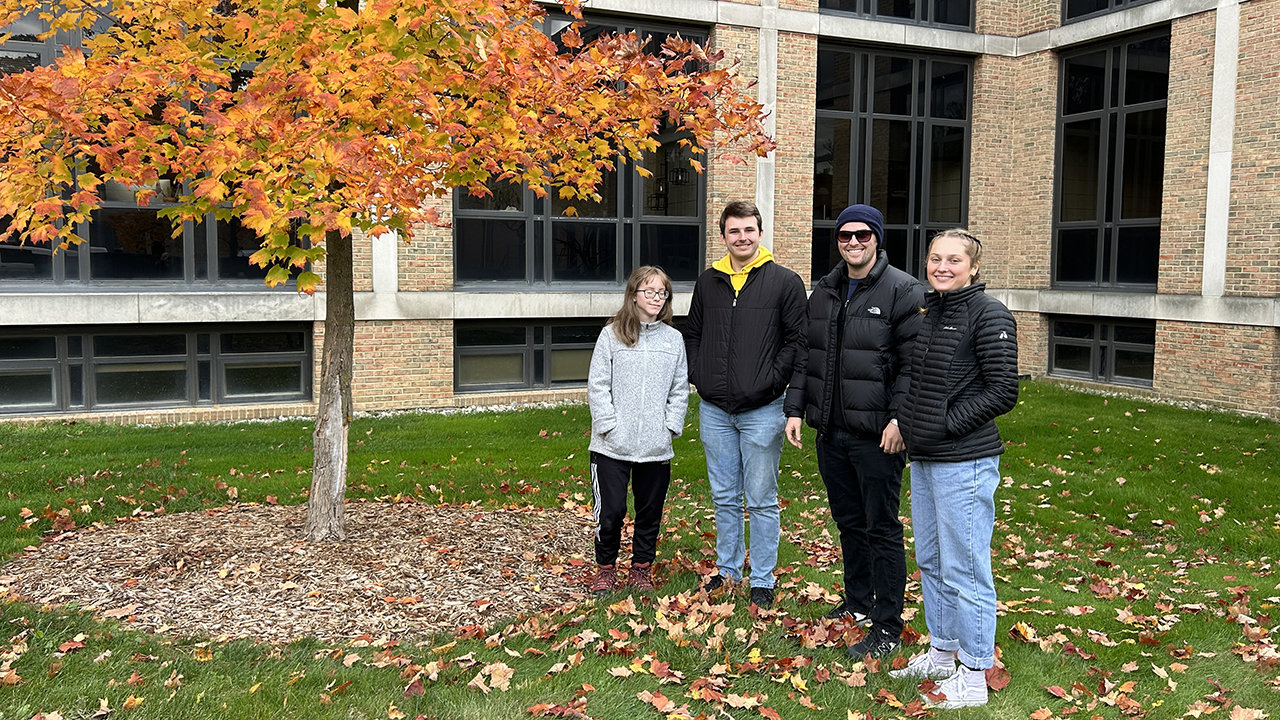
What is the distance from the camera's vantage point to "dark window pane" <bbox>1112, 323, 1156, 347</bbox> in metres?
15.3

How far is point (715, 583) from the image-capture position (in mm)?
5570

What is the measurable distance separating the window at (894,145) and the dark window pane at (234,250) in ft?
29.1

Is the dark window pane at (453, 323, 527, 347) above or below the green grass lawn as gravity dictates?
above

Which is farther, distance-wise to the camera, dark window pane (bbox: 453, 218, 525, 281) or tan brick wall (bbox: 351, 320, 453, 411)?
dark window pane (bbox: 453, 218, 525, 281)

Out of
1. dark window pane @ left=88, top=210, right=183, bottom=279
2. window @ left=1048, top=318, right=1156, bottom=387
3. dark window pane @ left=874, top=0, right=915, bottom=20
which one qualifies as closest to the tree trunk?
dark window pane @ left=88, top=210, right=183, bottom=279

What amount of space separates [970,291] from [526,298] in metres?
10.5

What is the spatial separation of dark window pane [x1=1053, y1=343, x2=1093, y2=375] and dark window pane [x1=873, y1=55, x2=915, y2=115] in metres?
4.91

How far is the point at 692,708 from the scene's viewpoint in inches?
163

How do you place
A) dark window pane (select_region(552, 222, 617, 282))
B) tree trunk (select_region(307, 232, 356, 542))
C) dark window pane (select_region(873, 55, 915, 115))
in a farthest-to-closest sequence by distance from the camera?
1. dark window pane (select_region(873, 55, 915, 115))
2. dark window pane (select_region(552, 222, 617, 282))
3. tree trunk (select_region(307, 232, 356, 542))

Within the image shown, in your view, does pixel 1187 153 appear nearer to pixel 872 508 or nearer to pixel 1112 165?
pixel 1112 165

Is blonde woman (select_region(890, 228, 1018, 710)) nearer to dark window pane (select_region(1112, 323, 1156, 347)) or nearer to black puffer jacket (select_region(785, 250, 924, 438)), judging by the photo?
black puffer jacket (select_region(785, 250, 924, 438))

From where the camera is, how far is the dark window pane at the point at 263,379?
13.0 m

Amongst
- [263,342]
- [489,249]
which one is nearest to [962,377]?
[489,249]

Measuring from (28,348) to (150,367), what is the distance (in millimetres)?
1358
